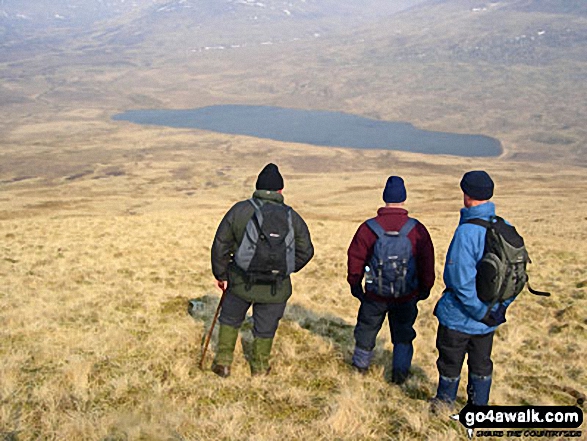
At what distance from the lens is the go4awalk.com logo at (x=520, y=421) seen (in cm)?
471

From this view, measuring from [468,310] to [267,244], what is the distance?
2.30 m

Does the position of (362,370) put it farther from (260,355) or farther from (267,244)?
(267,244)

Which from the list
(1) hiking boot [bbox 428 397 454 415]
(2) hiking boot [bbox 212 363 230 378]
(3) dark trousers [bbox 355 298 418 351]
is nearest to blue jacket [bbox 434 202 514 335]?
(1) hiking boot [bbox 428 397 454 415]

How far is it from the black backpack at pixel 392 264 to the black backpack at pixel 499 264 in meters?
1.09

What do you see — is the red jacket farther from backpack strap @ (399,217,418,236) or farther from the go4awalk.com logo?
the go4awalk.com logo

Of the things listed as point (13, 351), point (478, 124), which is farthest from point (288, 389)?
point (478, 124)

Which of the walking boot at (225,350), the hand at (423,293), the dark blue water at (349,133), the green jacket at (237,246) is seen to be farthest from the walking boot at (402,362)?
the dark blue water at (349,133)

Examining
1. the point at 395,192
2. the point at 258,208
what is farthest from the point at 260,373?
the point at 395,192

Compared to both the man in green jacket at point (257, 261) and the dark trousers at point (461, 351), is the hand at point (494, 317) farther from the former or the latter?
the man in green jacket at point (257, 261)

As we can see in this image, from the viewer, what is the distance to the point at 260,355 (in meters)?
6.07

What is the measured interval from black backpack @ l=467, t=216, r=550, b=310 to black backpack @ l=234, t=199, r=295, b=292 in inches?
83.3

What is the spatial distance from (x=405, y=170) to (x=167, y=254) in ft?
311

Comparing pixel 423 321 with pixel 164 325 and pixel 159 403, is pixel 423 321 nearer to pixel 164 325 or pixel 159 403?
pixel 164 325

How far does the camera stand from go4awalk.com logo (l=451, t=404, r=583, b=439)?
4.71 m
